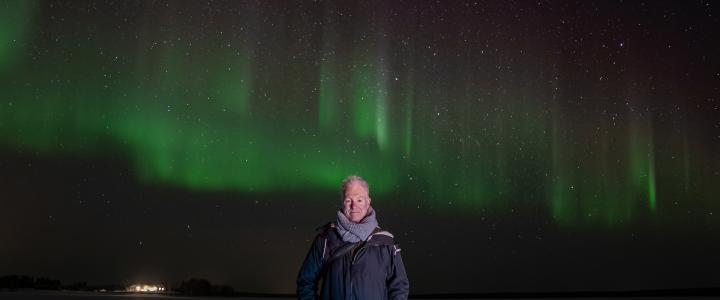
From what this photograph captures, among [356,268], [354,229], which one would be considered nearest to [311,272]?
[356,268]

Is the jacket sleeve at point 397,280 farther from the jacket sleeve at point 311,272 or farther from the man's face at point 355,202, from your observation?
the jacket sleeve at point 311,272

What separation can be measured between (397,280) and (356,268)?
0.88 ft

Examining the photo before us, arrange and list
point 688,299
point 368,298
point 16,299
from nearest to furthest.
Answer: point 368,298 → point 16,299 → point 688,299

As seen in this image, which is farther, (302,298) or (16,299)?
(16,299)

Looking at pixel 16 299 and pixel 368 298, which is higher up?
pixel 368 298

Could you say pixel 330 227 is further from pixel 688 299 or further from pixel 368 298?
pixel 688 299

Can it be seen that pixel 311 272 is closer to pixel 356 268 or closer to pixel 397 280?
pixel 356 268

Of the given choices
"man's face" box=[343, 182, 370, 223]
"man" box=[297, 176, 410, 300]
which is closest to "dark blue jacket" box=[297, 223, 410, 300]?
"man" box=[297, 176, 410, 300]

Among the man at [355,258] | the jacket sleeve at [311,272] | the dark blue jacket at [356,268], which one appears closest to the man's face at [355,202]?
the man at [355,258]

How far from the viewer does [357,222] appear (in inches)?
156

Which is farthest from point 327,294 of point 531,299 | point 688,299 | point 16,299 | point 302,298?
point 531,299

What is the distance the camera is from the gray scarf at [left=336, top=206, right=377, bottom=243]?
3.89 metres

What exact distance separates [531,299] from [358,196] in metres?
28.4

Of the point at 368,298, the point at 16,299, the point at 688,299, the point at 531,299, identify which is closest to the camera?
the point at 368,298
